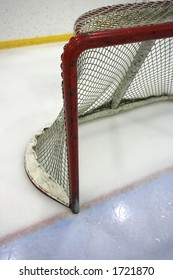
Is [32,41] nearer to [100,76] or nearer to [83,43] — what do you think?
[100,76]

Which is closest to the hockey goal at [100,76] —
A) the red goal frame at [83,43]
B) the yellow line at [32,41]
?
the red goal frame at [83,43]

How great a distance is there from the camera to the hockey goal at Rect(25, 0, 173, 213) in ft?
2.40

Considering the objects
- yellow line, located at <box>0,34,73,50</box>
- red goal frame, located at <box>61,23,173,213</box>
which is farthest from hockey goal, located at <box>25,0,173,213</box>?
yellow line, located at <box>0,34,73,50</box>

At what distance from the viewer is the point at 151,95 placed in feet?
6.05

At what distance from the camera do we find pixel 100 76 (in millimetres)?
1292

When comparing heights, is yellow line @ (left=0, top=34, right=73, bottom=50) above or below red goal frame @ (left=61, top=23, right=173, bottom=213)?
below

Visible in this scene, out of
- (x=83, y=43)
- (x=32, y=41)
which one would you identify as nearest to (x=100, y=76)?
(x=83, y=43)

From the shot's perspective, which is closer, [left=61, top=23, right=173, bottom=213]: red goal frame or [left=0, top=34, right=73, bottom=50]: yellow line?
[left=61, top=23, right=173, bottom=213]: red goal frame

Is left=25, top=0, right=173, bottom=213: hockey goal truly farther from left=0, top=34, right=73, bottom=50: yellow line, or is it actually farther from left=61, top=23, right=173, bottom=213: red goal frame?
left=0, top=34, right=73, bottom=50: yellow line

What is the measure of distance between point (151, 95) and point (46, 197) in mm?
1058

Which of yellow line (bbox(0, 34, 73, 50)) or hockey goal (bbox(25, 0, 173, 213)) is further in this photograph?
yellow line (bbox(0, 34, 73, 50))

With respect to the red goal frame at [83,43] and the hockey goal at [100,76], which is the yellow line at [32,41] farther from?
the red goal frame at [83,43]

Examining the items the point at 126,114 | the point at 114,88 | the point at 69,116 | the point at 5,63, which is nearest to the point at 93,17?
the point at 69,116
